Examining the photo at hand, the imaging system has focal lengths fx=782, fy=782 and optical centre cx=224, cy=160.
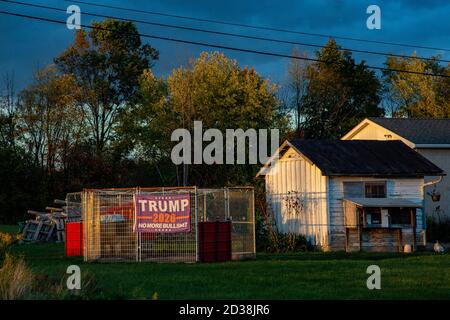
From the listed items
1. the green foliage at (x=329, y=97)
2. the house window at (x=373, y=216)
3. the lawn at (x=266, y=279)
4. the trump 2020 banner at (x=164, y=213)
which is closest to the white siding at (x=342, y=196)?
the house window at (x=373, y=216)

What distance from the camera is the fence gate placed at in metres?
23.5

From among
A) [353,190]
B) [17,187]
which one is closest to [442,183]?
[353,190]

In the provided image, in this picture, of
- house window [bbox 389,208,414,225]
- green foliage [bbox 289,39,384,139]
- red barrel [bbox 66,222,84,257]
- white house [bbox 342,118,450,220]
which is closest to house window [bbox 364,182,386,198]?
house window [bbox 389,208,414,225]

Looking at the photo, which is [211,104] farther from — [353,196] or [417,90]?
[353,196]

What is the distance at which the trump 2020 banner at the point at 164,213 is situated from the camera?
922 inches

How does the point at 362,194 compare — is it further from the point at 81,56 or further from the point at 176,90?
the point at 81,56

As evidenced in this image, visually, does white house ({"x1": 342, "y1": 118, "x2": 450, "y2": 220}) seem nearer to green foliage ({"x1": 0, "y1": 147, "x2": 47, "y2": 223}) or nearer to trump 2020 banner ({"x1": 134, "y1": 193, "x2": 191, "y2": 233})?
trump 2020 banner ({"x1": 134, "y1": 193, "x2": 191, "y2": 233})

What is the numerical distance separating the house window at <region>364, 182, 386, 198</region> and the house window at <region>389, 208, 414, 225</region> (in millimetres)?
851

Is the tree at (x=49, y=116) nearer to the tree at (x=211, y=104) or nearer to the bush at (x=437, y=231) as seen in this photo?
the tree at (x=211, y=104)

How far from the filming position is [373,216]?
3241 cm

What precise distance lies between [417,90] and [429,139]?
29.5 metres

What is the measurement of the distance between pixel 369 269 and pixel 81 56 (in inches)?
1970

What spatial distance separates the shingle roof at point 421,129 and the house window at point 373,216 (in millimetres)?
8030
